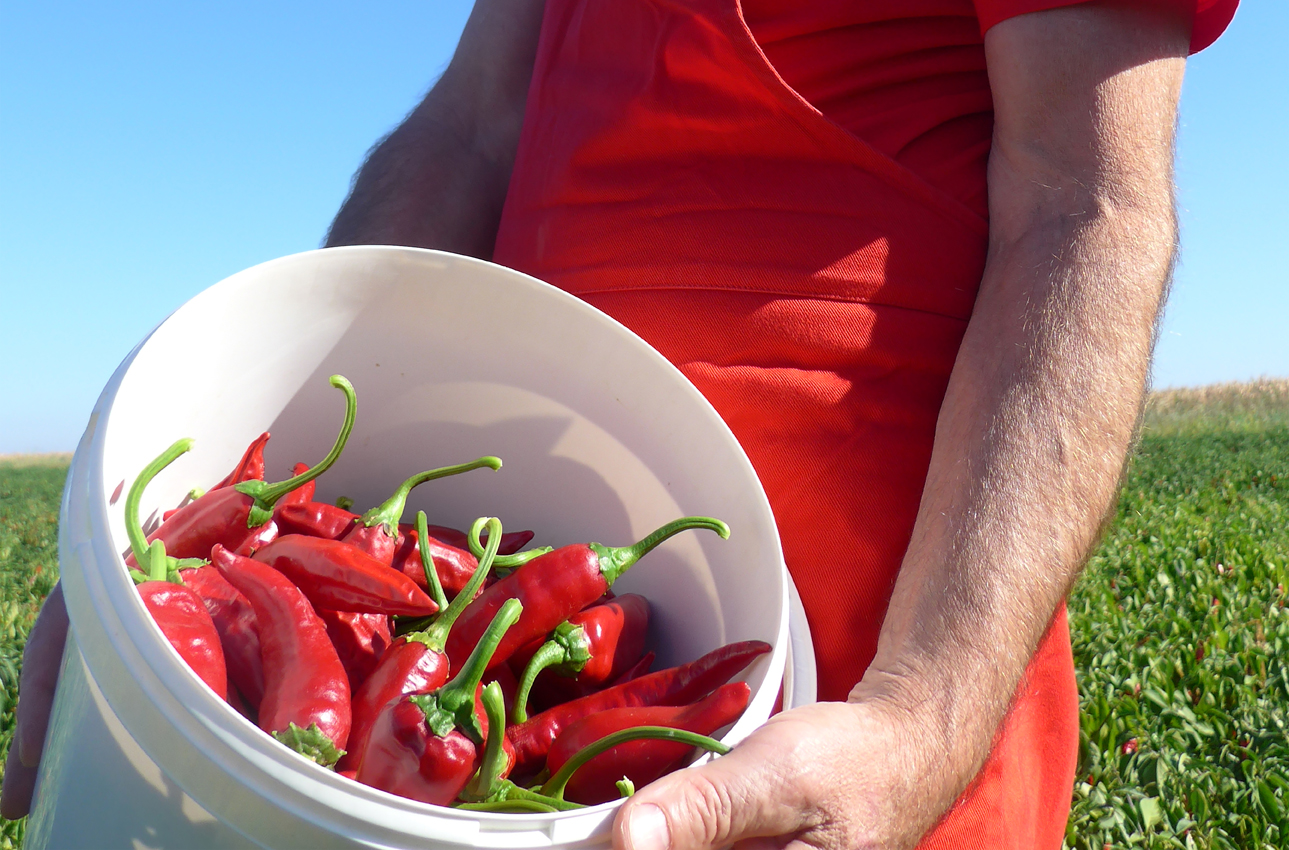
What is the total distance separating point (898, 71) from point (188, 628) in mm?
1300

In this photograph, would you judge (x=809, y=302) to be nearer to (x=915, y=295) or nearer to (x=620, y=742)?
(x=915, y=295)

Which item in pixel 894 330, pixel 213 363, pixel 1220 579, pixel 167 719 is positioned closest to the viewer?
pixel 167 719

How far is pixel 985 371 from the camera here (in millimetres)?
1265

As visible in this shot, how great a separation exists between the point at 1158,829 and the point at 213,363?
259 cm

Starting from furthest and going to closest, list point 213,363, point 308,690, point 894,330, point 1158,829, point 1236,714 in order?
point 1236,714 < point 1158,829 < point 894,330 < point 213,363 < point 308,690

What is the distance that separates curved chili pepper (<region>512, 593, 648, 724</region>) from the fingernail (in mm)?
442

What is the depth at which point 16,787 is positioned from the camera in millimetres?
1211

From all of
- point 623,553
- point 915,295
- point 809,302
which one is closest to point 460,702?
point 623,553

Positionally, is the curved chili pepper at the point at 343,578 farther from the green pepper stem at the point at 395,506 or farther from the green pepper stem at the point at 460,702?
the green pepper stem at the point at 460,702

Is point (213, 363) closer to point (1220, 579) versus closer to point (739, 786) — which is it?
point (739, 786)

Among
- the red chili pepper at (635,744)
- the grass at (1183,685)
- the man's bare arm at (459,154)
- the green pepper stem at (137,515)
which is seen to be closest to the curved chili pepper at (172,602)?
the green pepper stem at (137,515)

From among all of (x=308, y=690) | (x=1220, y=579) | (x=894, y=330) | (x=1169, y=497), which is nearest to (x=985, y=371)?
(x=894, y=330)

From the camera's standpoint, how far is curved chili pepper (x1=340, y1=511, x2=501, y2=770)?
3.49 ft

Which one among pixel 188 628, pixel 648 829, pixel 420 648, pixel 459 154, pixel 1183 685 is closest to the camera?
pixel 648 829
